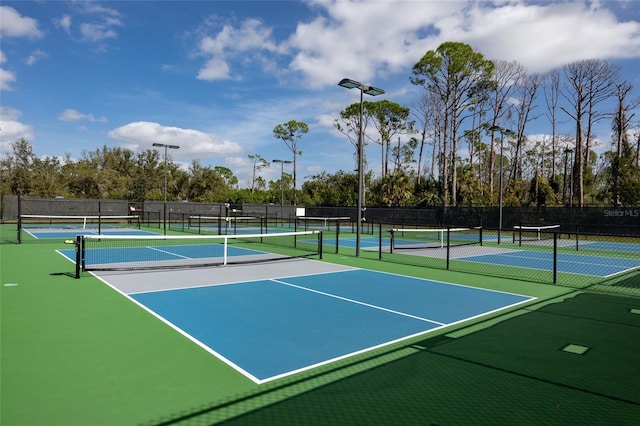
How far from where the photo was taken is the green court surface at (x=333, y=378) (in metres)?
3.70

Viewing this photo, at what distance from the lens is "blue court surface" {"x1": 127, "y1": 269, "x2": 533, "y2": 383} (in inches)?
206

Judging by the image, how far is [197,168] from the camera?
2800 inches

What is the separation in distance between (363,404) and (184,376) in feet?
6.16

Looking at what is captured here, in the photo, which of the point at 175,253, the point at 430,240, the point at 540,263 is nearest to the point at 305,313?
the point at 175,253

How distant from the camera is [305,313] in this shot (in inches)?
280

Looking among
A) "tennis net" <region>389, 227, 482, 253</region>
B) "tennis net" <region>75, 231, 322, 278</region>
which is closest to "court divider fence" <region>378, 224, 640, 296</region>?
"tennis net" <region>389, 227, 482, 253</region>

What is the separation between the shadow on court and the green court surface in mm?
13

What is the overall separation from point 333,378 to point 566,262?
549 inches

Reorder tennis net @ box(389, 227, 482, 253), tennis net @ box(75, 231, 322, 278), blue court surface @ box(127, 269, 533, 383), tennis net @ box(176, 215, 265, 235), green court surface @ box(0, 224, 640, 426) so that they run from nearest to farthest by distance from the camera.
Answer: green court surface @ box(0, 224, 640, 426), blue court surface @ box(127, 269, 533, 383), tennis net @ box(75, 231, 322, 278), tennis net @ box(389, 227, 482, 253), tennis net @ box(176, 215, 265, 235)

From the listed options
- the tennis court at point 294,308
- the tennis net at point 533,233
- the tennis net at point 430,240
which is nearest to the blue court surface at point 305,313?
the tennis court at point 294,308

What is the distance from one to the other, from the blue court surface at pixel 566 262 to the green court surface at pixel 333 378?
6693 millimetres

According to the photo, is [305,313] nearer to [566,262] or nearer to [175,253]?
[175,253]

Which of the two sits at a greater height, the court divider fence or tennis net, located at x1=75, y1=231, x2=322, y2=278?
tennis net, located at x1=75, y1=231, x2=322, y2=278

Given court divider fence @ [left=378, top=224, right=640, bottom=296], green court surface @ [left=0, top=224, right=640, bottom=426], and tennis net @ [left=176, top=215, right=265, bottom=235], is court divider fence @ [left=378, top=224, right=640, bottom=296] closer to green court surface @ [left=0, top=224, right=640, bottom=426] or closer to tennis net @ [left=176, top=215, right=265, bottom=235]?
green court surface @ [left=0, top=224, right=640, bottom=426]
